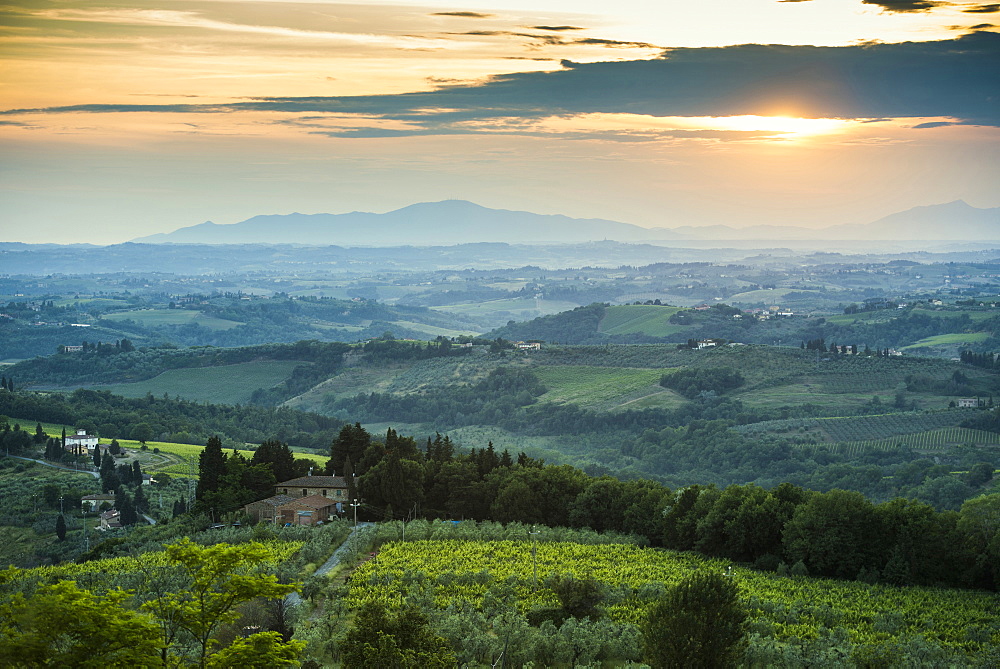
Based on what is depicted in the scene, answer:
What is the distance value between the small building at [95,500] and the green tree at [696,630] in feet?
163

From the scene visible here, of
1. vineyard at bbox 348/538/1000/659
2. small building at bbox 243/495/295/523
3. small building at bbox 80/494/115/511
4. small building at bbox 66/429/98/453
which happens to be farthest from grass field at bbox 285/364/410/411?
vineyard at bbox 348/538/1000/659

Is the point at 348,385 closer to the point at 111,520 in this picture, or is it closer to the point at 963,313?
the point at 111,520

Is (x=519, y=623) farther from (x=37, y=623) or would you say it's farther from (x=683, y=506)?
(x=683, y=506)

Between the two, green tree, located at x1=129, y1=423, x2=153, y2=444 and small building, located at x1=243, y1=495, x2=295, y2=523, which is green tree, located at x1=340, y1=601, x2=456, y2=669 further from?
green tree, located at x1=129, y1=423, x2=153, y2=444

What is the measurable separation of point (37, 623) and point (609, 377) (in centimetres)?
12496

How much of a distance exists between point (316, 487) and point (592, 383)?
284 feet

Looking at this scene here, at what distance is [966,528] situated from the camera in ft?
132

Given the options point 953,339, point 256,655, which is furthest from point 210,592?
point 953,339

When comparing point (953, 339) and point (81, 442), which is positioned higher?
point (81, 442)

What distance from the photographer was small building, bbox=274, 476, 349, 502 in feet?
179

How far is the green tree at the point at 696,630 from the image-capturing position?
25.8 m

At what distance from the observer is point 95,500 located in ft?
222

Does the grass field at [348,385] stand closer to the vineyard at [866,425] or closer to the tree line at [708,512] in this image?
the vineyard at [866,425]

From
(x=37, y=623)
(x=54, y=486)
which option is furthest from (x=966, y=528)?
(x=54, y=486)
